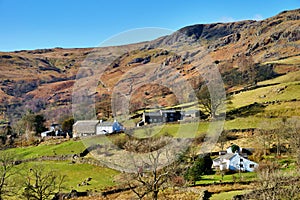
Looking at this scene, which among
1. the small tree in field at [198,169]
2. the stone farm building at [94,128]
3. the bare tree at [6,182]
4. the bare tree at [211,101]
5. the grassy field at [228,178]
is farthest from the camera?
the stone farm building at [94,128]

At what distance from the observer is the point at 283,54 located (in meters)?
140

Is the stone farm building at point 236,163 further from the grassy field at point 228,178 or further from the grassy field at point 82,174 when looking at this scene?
the grassy field at point 82,174

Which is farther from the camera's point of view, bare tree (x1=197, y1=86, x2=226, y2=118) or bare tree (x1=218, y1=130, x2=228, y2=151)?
bare tree (x1=197, y1=86, x2=226, y2=118)

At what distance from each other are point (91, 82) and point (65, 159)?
136m

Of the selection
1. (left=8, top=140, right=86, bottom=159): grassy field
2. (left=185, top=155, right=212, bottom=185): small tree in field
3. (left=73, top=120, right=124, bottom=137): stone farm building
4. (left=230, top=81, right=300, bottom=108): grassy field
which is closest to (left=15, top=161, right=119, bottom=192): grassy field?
(left=8, top=140, right=86, bottom=159): grassy field

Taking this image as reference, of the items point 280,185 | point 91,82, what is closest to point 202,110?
point 280,185

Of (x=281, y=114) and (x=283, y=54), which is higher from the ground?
(x=283, y=54)

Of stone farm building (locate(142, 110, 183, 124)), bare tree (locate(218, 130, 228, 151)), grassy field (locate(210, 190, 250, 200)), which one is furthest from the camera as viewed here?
stone farm building (locate(142, 110, 183, 124))

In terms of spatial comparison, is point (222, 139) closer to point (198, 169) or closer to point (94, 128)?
point (198, 169)

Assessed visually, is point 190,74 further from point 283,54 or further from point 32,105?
point 32,105

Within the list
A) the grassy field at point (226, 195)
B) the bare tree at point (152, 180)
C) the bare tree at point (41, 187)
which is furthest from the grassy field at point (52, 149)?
the grassy field at point (226, 195)

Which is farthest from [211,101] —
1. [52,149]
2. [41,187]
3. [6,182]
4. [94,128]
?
[41,187]

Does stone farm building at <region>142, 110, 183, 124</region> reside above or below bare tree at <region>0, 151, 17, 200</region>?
above

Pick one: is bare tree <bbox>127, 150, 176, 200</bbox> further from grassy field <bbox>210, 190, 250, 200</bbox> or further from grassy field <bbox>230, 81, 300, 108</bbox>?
grassy field <bbox>230, 81, 300, 108</bbox>
